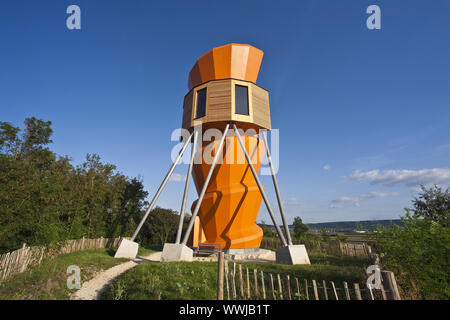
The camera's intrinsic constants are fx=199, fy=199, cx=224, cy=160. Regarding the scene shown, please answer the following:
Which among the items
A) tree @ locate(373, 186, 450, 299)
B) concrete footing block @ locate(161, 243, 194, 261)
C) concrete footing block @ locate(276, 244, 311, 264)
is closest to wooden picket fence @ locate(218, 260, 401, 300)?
tree @ locate(373, 186, 450, 299)

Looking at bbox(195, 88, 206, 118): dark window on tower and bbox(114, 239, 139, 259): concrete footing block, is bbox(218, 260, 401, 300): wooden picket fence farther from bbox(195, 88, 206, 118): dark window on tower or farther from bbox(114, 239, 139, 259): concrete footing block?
bbox(195, 88, 206, 118): dark window on tower

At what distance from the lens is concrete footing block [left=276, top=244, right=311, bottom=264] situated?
9613 mm

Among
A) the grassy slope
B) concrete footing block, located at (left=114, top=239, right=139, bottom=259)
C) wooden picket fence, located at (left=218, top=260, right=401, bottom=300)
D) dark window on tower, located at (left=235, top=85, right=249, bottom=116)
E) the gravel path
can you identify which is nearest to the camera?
wooden picket fence, located at (left=218, top=260, right=401, bottom=300)

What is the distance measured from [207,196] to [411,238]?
35.0 ft

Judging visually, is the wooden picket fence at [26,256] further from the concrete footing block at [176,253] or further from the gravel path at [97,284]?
the concrete footing block at [176,253]

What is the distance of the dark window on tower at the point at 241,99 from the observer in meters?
13.6

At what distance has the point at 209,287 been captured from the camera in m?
6.23

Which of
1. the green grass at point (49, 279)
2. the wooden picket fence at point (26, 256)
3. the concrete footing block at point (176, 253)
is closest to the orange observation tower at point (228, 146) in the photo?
the green grass at point (49, 279)

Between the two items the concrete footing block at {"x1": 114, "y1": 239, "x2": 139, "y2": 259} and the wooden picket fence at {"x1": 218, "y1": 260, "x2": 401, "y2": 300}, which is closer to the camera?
the wooden picket fence at {"x1": 218, "y1": 260, "x2": 401, "y2": 300}

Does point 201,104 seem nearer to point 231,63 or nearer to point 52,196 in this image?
point 231,63

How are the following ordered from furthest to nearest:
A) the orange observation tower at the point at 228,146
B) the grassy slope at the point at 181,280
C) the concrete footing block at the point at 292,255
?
the orange observation tower at the point at 228,146 → the concrete footing block at the point at 292,255 → the grassy slope at the point at 181,280

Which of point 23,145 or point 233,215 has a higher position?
point 23,145
